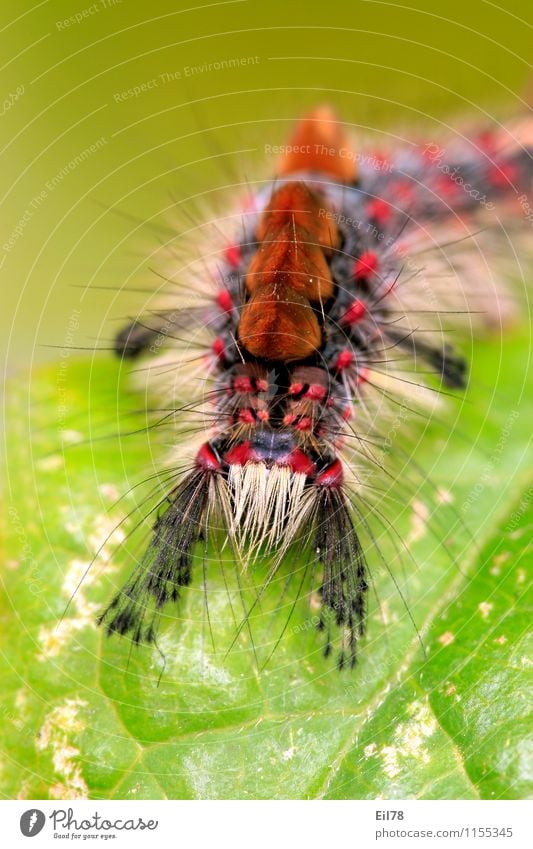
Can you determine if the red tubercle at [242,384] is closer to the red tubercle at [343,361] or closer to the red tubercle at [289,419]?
the red tubercle at [289,419]

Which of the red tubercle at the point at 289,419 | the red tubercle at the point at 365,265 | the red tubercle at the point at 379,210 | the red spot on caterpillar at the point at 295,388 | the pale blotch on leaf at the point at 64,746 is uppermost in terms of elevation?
the red tubercle at the point at 379,210

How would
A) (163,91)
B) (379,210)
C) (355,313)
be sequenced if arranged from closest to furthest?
1. (355,313)
2. (379,210)
3. (163,91)

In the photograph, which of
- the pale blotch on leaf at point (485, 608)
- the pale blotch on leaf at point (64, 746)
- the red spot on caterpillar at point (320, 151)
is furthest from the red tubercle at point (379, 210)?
the pale blotch on leaf at point (64, 746)

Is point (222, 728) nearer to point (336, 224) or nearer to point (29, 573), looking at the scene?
point (29, 573)

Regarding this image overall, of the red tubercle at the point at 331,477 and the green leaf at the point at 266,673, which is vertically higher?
the red tubercle at the point at 331,477

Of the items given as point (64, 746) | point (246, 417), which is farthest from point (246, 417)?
point (64, 746)

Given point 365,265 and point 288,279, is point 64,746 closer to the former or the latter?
point 288,279

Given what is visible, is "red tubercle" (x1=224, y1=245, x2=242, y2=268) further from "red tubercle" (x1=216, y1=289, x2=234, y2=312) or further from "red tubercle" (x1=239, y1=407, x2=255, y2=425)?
"red tubercle" (x1=239, y1=407, x2=255, y2=425)
